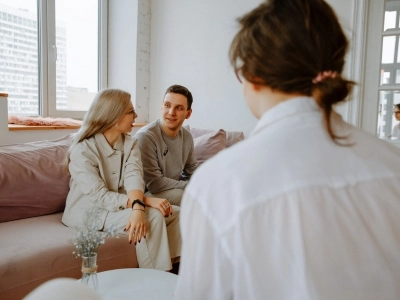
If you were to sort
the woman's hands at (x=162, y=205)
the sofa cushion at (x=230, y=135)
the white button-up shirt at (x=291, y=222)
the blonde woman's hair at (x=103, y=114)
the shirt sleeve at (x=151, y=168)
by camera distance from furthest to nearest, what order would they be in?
the sofa cushion at (x=230, y=135) < the shirt sleeve at (x=151, y=168) < the blonde woman's hair at (x=103, y=114) < the woman's hands at (x=162, y=205) < the white button-up shirt at (x=291, y=222)

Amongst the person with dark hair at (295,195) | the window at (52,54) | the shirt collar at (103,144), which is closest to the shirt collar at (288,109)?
the person with dark hair at (295,195)

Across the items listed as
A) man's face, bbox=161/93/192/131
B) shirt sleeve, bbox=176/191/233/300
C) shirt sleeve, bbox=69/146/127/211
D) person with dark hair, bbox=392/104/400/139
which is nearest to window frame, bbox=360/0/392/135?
person with dark hair, bbox=392/104/400/139

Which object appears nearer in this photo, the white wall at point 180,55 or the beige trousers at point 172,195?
the beige trousers at point 172,195

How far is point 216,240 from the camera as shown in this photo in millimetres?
532

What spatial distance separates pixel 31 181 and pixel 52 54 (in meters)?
1.47

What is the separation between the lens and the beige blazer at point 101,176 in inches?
78.6

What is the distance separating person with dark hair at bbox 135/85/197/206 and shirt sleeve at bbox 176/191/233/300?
1.83m

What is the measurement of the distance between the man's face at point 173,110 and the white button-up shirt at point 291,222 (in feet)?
6.22

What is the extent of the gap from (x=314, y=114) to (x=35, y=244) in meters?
1.53

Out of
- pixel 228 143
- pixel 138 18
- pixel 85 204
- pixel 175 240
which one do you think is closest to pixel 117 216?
pixel 85 204

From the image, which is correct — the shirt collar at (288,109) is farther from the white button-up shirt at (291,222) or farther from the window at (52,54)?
the window at (52,54)

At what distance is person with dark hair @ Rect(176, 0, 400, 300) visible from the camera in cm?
52

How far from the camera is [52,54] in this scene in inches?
125

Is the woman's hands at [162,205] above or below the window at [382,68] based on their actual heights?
below
